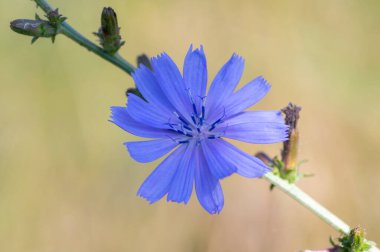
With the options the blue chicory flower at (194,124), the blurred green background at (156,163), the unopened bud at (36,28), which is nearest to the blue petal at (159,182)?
the blue chicory flower at (194,124)

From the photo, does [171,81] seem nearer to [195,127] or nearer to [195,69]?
[195,69]

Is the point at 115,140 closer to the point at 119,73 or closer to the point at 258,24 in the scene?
the point at 119,73

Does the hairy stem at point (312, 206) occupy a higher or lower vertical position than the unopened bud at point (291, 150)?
lower

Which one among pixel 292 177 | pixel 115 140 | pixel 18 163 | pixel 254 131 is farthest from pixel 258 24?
pixel 254 131

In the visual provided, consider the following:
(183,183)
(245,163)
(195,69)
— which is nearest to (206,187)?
(183,183)

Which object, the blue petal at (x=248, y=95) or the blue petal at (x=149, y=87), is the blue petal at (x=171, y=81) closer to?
the blue petal at (x=149, y=87)

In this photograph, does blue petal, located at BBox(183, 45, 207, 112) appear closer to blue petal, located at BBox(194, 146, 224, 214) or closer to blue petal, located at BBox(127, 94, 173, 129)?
blue petal, located at BBox(127, 94, 173, 129)
